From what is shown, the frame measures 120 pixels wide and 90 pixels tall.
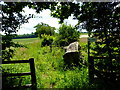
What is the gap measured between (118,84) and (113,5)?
2.52 meters

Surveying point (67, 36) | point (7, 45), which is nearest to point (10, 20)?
point (7, 45)

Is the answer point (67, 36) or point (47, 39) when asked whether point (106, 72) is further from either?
point (47, 39)

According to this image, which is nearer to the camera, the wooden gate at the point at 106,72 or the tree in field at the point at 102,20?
the tree in field at the point at 102,20

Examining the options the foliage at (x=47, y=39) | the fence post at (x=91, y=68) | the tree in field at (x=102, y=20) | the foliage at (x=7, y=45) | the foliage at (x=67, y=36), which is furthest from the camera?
the foliage at (x=47, y=39)

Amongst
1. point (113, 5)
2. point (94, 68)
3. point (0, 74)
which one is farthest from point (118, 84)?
point (0, 74)

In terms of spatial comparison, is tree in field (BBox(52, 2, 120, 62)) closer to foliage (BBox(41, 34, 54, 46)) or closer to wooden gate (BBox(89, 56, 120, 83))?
wooden gate (BBox(89, 56, 120, 83))

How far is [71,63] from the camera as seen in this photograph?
26.8ft

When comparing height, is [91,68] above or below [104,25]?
below

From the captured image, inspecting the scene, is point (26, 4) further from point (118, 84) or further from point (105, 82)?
point (118, 84)

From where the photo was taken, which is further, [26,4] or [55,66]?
[55,66]

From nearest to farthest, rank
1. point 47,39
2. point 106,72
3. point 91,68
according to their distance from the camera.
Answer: point 106,72 → point 91,68 → point 47,39

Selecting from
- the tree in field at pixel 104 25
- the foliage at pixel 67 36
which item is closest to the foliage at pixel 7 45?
the tree in field at pixel 104 25

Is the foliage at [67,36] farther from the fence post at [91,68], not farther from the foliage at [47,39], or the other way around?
the fence post at [91,68]

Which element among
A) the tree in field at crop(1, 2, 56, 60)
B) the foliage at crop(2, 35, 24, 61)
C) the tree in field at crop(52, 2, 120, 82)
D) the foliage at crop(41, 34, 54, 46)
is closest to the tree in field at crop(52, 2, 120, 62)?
the tree in field at crop(52, 2, 120, 82)
